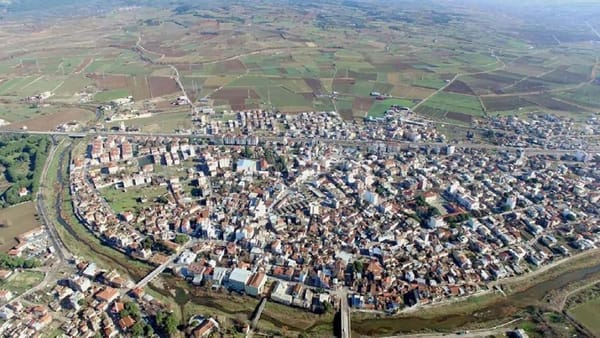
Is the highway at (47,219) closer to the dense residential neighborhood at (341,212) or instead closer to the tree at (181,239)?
the dense residential neighborhood at (341,212)

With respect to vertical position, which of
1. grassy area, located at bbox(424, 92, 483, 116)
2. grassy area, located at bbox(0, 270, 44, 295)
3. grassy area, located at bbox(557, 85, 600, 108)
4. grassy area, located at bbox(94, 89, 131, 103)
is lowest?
grassy area, located at bbox(0, 270, 44, 295)

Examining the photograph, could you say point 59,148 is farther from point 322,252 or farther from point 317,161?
point 322,252

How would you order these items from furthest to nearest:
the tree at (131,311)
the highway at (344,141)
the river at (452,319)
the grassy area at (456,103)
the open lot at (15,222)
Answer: the grassy area at (456,103)
the highway at (344,141)
the open lot at (15,222)
the river at (452,319)
the tree at (131,311)

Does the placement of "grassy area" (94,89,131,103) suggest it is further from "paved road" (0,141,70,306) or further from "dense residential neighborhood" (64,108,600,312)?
"paved road" (0,141,70,306)

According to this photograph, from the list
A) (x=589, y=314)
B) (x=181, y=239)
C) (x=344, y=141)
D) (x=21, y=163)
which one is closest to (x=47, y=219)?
A: (x=181, y=239)

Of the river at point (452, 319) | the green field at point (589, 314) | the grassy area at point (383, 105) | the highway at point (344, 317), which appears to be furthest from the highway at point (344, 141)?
the green field at point (589, 314)

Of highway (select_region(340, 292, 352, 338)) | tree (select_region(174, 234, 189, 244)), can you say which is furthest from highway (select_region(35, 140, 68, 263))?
highway (select_region(340, 292, 352, 338))

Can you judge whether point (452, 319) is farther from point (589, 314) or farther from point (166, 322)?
point (166, 322)
